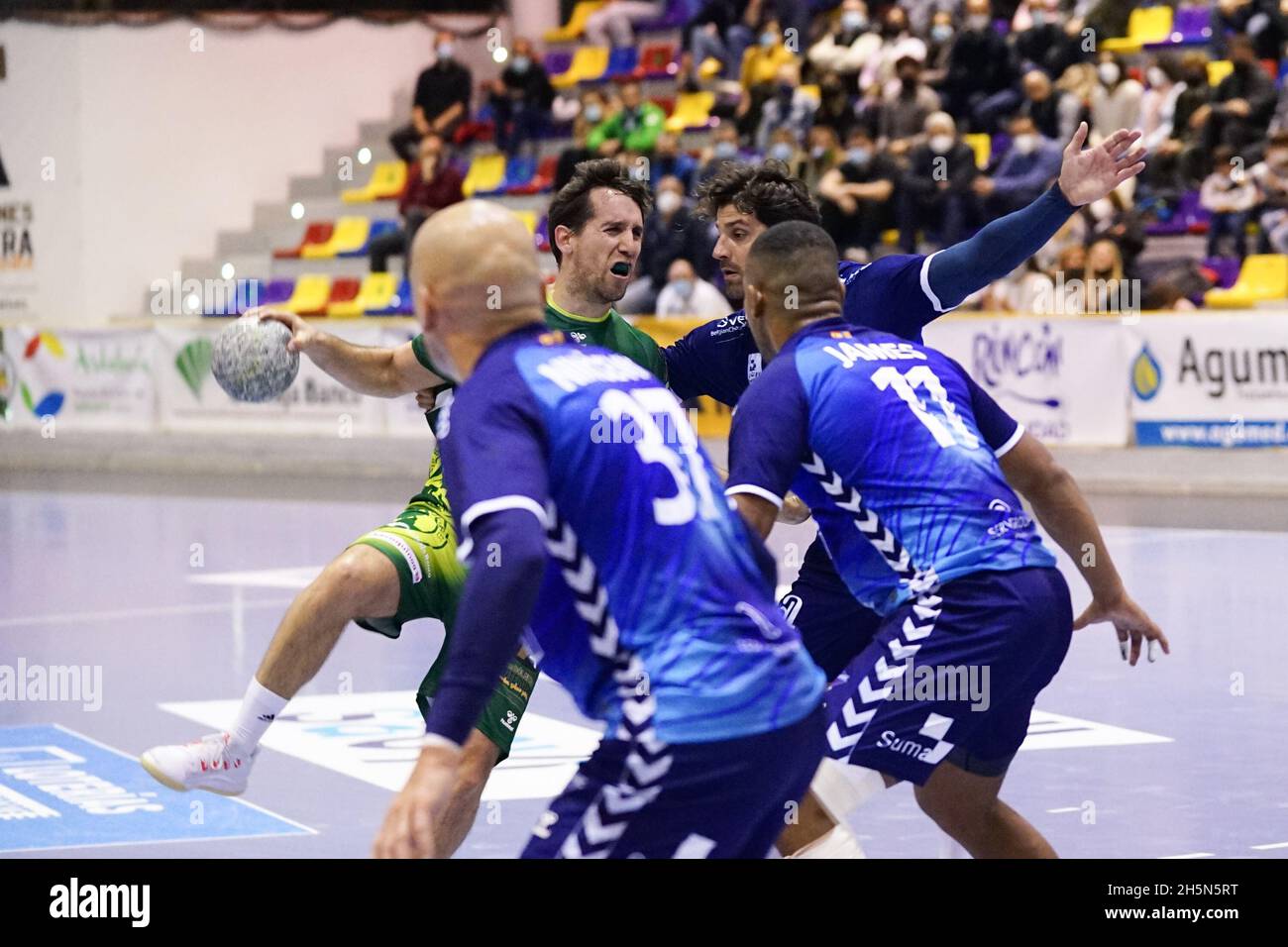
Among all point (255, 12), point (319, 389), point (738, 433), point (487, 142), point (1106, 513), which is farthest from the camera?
point (255, 12)

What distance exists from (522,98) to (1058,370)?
1145cm

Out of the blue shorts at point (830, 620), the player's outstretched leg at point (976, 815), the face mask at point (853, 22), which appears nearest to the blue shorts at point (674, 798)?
the player's outstretched leg at point (976, 815)

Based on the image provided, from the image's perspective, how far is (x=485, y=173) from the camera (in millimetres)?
26875

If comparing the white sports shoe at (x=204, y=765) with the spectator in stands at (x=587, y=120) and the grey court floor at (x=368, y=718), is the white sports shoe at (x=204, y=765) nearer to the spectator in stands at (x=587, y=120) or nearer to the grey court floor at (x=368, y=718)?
the grey court floor at (x=368, y=718)

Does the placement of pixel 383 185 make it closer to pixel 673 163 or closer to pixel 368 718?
pixel 673 163

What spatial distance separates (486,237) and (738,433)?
1.06 m

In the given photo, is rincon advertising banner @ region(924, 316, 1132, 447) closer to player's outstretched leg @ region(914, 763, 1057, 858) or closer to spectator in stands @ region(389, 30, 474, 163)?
spectator in stands @ region(389, 30, 474, 163)

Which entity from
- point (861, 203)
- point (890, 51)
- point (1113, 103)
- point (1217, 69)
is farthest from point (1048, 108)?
point (890, 51)

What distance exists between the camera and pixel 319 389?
2244 centimetres

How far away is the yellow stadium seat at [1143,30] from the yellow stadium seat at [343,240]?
35.8 ft

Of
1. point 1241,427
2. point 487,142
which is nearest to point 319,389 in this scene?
point 487,142

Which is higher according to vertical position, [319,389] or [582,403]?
[582,403]

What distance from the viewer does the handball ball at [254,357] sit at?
591 centimetres

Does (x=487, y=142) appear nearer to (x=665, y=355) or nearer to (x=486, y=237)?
(x=665, y=355)
